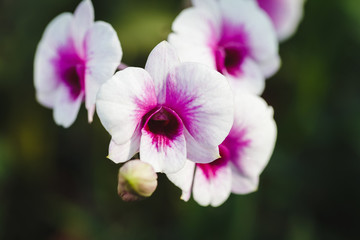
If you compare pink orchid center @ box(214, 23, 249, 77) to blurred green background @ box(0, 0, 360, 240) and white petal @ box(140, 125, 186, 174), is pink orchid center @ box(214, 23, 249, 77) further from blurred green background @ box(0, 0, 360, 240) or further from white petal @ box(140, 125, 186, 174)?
blurred green background @ box(0, 0, 360, 240)

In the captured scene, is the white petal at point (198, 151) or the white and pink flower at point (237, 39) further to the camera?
the white and pink flower at point (237, 39)

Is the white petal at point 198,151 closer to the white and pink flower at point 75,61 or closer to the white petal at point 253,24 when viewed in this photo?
the white and pink flower at point 75,61

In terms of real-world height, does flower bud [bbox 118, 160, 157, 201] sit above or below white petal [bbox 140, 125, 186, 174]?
below

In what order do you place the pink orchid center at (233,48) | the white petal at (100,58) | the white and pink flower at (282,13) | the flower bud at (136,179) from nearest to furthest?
the flower bud at (136,179) → the white petal at (100,58) → the pink orchid center at (233,48) → the white and pink flower at (282,13)

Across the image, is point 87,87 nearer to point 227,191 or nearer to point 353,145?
point 227,191

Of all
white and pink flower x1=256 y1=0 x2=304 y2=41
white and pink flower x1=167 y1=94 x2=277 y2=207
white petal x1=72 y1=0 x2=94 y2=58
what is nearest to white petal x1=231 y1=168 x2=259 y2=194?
white and pink flower x1=167 y1=94 x2=277 y2=207

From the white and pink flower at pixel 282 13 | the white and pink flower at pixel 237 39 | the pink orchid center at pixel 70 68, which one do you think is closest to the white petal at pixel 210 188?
the white and pink flower at pixel 237 39

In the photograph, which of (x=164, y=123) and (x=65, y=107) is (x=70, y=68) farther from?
(x=164, y=123)

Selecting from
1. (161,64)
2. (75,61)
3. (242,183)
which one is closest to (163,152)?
(161,64)
